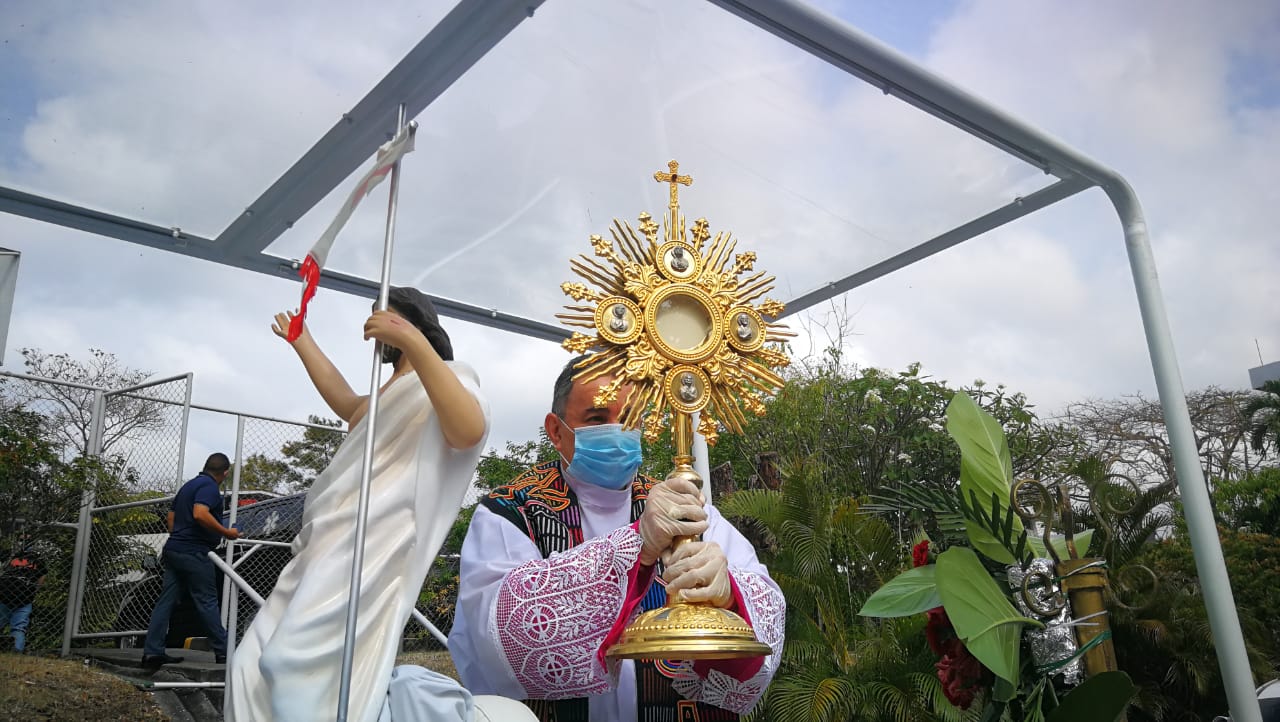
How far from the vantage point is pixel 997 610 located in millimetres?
2330

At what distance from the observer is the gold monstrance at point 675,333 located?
2.20 metres

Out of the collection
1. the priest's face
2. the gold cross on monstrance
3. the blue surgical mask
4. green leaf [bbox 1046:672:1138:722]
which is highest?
the gold cross on monstrance

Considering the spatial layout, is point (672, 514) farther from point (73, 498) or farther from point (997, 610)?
point (73, 498)

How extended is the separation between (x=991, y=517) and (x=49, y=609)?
805 centimetres

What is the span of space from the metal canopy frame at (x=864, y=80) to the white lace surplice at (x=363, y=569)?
53.6 inches

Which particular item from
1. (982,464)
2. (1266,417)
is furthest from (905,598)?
(1266,417)

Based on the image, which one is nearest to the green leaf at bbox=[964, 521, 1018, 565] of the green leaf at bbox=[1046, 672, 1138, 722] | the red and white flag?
the green leaf at bbox=[1046, 672, 1138, 722]

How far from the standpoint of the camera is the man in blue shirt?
6891 millimetres

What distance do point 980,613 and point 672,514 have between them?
0.90 m

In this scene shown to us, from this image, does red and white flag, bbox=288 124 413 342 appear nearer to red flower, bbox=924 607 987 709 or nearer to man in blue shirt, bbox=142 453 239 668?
red flower, bbox=924 607 987 709

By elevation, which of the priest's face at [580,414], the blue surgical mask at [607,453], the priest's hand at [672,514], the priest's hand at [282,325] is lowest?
the priest's hand at [672,514]

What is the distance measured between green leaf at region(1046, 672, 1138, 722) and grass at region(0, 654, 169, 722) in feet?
20.2

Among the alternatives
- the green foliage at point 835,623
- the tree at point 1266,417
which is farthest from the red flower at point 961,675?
the tree at point 1266,417

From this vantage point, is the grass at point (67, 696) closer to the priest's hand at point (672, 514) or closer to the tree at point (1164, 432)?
the priest's hand at point (672, 514)
